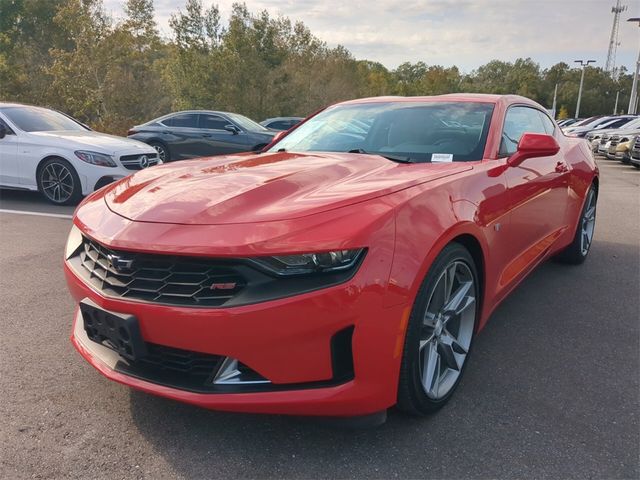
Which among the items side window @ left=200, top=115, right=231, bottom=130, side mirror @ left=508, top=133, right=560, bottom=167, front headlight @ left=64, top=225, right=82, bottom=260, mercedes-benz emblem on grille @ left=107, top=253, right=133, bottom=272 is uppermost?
side mirror @ left=508, top=133, right=560, bottom=167

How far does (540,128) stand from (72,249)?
3594 millimetres

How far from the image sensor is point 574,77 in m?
88.2

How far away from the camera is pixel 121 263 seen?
2.01 meters

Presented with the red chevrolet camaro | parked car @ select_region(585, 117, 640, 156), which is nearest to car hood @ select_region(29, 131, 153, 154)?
the red chevrolet camaro

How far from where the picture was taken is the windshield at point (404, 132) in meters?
3.06

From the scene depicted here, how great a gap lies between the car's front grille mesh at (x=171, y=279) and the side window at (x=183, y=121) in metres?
10.5

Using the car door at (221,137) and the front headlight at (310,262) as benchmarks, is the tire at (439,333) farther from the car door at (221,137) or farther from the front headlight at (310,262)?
the car door at (221,137)

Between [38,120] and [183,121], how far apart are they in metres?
4.64

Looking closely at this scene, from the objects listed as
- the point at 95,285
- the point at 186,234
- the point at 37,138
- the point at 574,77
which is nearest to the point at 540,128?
the point at 186,234

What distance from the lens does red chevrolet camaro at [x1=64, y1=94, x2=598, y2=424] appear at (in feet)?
6.03

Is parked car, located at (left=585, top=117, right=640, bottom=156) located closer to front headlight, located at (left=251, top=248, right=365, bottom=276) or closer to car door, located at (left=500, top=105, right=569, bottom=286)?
car door, located at (left=500, top=105, right=569, bottom=286)

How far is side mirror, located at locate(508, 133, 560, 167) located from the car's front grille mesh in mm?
1949

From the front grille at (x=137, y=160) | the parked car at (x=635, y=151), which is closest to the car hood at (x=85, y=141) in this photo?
the front grille at (x=137, y=160)

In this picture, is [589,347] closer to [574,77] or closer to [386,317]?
[386,317]
